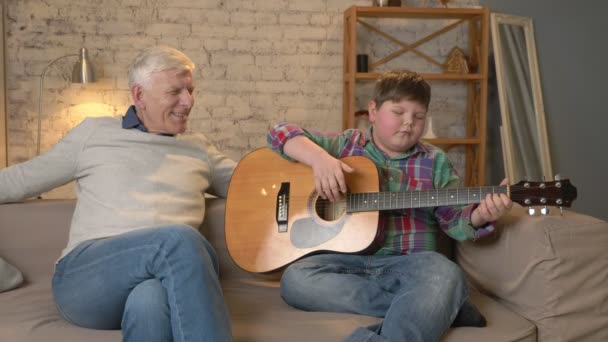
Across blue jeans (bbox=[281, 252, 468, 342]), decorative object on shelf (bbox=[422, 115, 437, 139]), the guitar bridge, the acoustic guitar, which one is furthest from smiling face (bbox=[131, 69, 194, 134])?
decorative object on shelf (bbox=[422, 115, 437, 139])

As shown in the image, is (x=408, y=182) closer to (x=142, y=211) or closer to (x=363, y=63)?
(x=142, y=211)

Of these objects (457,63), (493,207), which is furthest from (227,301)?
(457,63)

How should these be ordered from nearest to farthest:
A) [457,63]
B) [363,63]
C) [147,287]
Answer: [147,287] → [363,63] → [457,63]

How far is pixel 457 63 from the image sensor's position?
4.68 meters

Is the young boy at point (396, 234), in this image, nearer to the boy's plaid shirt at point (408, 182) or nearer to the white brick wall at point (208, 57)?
the boy's plaid shirt at point (408, 182)

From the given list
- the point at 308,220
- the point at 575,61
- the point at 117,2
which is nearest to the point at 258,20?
the point at 117,2

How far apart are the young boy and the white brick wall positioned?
2423 mm

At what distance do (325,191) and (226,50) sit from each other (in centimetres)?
275

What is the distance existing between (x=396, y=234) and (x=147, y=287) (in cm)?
80

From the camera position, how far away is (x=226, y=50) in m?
4.64

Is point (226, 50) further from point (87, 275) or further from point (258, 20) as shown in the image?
point (87, 275)

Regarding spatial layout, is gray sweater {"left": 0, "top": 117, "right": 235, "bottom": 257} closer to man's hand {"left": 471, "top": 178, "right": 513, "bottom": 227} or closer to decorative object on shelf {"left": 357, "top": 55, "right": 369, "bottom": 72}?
man's hand {"left": 471, "top": 178, "right": 513, "bottom": 227}

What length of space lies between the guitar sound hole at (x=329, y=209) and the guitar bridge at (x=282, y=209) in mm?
95

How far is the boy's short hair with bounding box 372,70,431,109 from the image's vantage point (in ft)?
7.15
